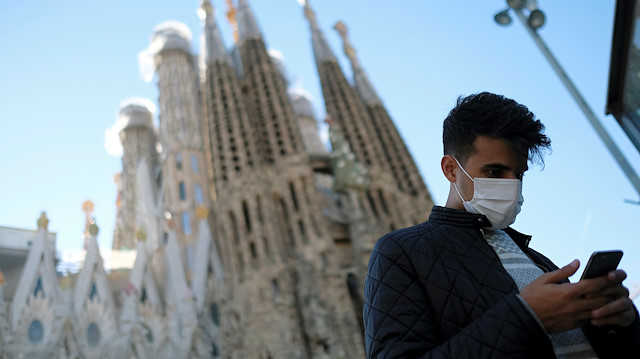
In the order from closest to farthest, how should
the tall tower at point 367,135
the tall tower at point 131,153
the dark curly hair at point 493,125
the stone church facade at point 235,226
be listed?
A: the dark curly hair at point 493,125, the stone church facade at point 235,226, the tall tower at point 367,135, the tall tower at point 131,153

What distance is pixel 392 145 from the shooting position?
2231 centimetres

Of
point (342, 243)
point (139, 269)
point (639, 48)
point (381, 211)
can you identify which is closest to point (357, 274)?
point (342, 243)

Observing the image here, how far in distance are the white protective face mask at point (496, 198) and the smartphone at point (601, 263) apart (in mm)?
398

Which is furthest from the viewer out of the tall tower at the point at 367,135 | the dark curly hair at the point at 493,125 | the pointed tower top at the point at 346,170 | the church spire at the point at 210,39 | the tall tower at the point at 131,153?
the tall tower at the point at 131,153

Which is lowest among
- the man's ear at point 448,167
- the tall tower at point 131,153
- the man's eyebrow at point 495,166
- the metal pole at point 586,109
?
the man's eyebrow at point 495,166

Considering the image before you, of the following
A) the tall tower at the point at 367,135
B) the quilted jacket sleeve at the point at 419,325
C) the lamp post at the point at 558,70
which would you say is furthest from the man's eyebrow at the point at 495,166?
the tall tower at the point at 367,135

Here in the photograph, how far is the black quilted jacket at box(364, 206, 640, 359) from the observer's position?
4.07ft

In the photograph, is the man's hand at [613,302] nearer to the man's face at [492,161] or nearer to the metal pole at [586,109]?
the man's face at [492,161]

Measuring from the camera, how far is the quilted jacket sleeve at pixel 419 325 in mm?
1232

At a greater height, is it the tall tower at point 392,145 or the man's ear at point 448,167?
the tall tower at point 392,145

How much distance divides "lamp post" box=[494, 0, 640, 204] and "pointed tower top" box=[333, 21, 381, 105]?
16618 mm

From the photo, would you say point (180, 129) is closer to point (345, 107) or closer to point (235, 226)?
point (235, 226)

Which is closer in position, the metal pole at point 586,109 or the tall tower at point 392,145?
the metal pole at point 586,109

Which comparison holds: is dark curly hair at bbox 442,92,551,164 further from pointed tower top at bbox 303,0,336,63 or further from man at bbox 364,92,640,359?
pointed tower top at bbox 303,0,336,63
